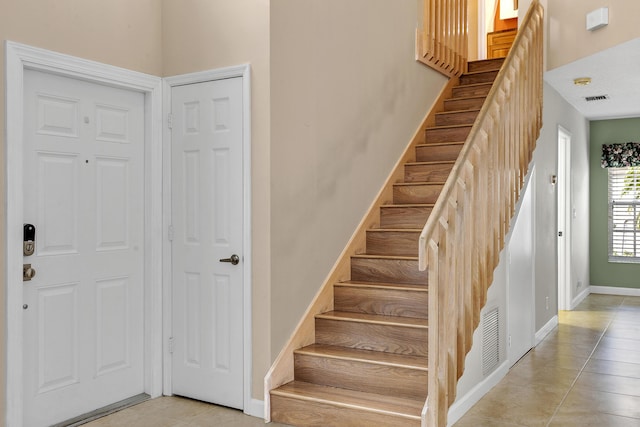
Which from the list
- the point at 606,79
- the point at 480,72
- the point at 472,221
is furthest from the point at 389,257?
the point at 606,79

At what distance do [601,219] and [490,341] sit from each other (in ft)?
15.7

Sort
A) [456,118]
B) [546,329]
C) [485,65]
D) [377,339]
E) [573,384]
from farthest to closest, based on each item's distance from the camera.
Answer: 1. [485,65]
2. [546,329]
3. [456,118]
4. [573,384]
5. [377,339]

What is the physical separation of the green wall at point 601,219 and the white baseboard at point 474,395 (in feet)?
14.2

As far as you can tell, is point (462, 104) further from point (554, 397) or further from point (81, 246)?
point (81, 246)

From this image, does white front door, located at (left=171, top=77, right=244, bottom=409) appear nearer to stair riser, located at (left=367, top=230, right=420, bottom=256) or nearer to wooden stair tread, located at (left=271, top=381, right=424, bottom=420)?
wooden stair tread, located at (left=271, top=381, right=424, bottom=420)

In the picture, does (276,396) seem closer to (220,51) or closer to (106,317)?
(106,317)

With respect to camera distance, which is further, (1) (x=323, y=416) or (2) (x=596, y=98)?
(2) (x=596, y=98)

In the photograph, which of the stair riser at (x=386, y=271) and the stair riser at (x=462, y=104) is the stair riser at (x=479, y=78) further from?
the stair riser at (x=386, y=271)

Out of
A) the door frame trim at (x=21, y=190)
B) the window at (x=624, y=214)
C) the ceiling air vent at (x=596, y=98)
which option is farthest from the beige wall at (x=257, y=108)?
the window at (x=624, y=214)

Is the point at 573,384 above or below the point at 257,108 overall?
below

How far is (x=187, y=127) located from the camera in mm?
3639

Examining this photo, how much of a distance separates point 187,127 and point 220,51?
1.69 feet

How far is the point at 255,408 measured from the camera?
334 cm

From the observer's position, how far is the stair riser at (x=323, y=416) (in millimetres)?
2928
